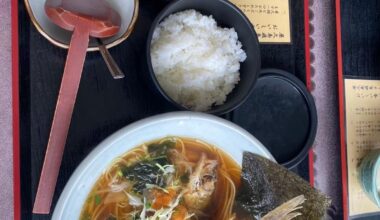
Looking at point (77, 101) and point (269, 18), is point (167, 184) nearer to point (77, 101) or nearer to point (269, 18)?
point (77, 101)

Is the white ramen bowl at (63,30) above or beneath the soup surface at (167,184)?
above

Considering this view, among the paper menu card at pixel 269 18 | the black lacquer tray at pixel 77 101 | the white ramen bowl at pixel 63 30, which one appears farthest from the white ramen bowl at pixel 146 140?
the paper menu card at pixel 269 18

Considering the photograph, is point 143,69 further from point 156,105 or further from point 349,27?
point 349,27

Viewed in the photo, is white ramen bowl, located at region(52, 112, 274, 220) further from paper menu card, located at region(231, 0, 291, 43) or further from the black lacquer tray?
A: paper menu card, located at region(231, 0, 291, 43)

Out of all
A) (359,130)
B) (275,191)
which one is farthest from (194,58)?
(359,130)

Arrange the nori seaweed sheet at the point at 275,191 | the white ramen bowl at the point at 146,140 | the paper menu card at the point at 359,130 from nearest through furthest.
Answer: the white ramen bowl at the point at 146,140, the nori seaweed sheet at the point at 275,191, the paper menu card at the point at 359,130

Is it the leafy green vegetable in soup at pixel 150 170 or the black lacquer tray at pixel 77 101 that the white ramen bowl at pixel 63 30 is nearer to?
the black lacquer tray at pixel 77 101
